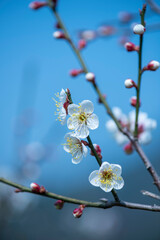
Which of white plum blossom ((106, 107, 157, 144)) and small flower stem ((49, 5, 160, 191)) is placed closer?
small flower stem ((49, 5, 160, 191))

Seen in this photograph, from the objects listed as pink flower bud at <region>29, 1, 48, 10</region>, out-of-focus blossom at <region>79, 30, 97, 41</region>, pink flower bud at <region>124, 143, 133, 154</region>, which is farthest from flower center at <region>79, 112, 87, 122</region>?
out-of-focus blossom at <region>79, 30, 97, 41</region>

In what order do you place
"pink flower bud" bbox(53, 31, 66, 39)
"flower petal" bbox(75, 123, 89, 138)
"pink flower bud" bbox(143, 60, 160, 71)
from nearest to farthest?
"flower petal" bbox(75, 123, 89, 138) → "pink flower bud" bbox(143, 60, 160, 71) → "pink flower bud" bbox(53, 31, 66, 39)

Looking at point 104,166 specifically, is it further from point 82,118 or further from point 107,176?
point 82,118

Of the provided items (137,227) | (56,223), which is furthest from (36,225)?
(137,227)

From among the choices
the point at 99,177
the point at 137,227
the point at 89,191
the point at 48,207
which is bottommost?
the point at 99,177

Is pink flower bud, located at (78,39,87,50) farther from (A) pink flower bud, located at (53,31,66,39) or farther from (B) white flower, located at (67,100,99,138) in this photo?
(B) white flower, located at (67,100,99,138)

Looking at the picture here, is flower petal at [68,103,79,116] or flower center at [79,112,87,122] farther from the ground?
flower center at [79,112,87,122]

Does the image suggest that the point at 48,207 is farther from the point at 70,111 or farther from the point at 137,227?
the point at 70,111
